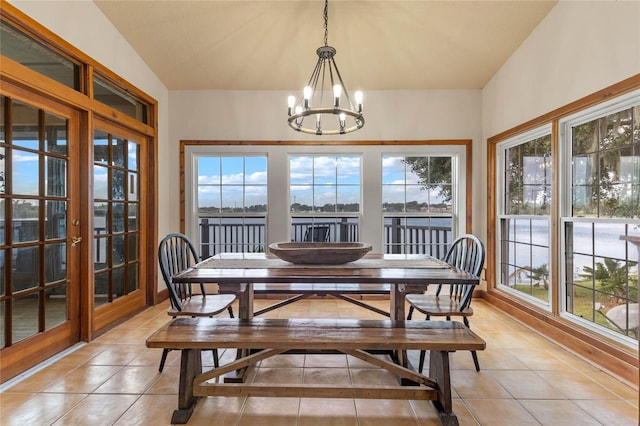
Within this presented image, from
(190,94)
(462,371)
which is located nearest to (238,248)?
(190,94)

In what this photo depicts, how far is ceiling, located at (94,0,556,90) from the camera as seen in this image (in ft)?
10.0

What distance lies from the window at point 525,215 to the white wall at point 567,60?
1.02ft

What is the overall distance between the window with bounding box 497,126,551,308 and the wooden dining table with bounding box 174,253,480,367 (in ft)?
4.83

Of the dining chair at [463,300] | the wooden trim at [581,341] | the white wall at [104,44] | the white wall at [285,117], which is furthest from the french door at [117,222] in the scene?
the wooden trim at [581,341]

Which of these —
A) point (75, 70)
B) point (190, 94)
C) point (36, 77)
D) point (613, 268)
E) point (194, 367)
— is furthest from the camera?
point (190, 94)

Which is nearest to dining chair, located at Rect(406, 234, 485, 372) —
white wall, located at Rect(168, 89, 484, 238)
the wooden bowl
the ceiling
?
the wooden bowl

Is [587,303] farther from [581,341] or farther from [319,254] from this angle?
[319,254]

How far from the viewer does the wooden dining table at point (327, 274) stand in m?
1.97

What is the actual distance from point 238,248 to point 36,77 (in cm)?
270

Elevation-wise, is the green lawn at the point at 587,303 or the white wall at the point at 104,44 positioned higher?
the white wall at the point at 104,44

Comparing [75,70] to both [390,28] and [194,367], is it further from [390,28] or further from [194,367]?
[390,28]

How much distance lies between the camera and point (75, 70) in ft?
9.16

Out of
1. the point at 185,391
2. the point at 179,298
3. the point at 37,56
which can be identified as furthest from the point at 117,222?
the point at 185,391

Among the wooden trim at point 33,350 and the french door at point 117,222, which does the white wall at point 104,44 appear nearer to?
the french door at point 117,222
